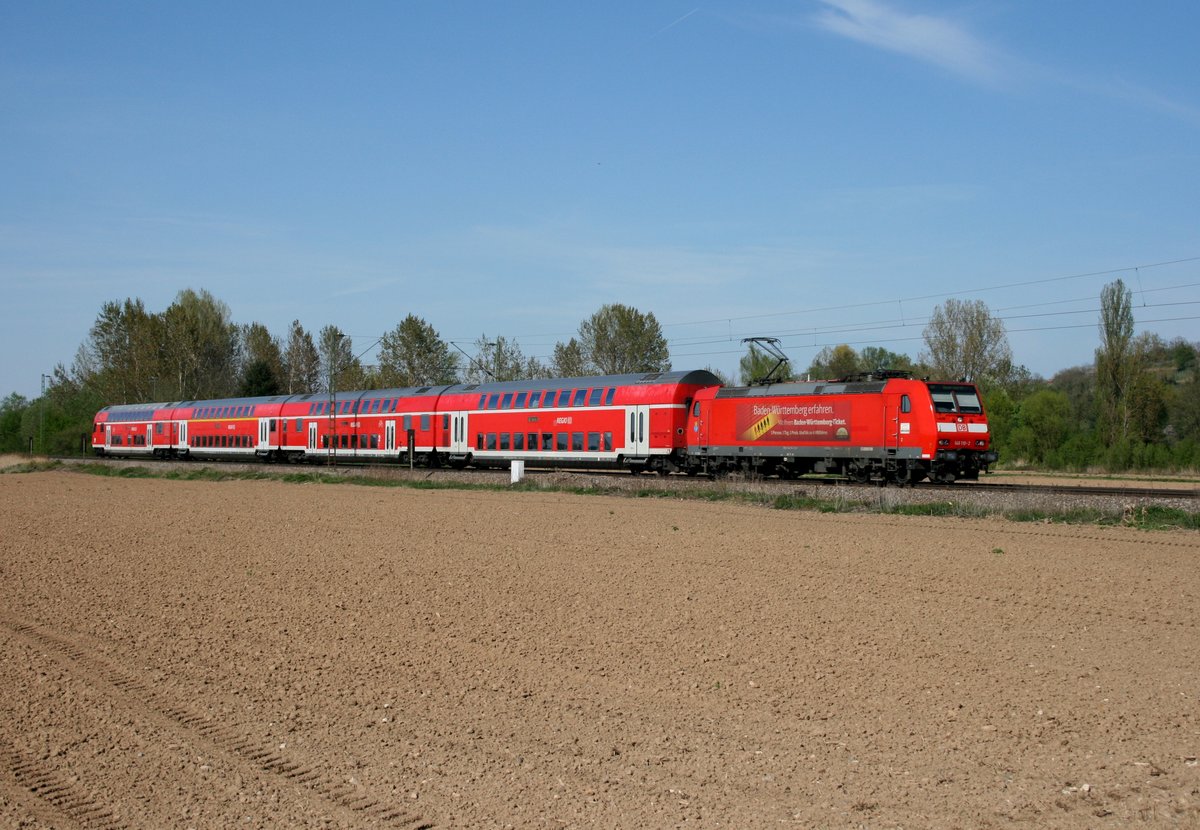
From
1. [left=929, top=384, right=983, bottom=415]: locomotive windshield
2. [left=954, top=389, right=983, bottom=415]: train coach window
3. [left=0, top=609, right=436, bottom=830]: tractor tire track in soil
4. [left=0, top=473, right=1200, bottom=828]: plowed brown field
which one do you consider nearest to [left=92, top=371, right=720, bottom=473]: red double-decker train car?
[left=929, top=384, right=983, bottom=415]: locomotive windshield

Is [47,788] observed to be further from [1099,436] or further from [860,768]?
[1099,436]

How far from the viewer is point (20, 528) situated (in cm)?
2552

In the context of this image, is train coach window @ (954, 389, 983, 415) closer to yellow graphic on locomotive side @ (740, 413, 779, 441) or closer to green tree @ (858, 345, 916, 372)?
yellow graphic on locomotive side @ (740, 413, 779, 441)

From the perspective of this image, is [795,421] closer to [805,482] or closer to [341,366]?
[805,482]

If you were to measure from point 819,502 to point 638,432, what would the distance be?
12049mm

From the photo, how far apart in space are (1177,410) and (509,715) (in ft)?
228

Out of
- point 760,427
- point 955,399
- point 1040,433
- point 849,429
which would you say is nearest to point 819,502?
point 849,429

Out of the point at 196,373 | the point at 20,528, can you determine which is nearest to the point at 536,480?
the point at 20,528

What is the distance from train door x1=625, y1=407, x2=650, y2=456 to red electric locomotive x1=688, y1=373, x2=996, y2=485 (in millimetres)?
2287

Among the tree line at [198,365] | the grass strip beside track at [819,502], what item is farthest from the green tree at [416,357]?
the grass strip beside track at [819,502]

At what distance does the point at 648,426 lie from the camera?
3894 cm

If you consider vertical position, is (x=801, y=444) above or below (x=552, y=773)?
above

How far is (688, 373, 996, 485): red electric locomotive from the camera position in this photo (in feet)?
96.6

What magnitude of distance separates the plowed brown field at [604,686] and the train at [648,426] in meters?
9.50
